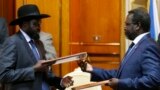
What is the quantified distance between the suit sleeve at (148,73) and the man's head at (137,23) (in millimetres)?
200

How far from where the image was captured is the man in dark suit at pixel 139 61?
3.21 metres

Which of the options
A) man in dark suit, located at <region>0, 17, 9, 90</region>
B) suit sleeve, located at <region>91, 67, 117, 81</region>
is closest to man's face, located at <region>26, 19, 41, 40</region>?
suit sleeve, located at <region>91, 67, 117, 81</region>

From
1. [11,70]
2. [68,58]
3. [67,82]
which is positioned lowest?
[67,82]

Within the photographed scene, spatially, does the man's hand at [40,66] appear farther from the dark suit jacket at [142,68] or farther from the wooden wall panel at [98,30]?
the wooden wall panel at [98,30]

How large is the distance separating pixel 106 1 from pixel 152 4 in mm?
861

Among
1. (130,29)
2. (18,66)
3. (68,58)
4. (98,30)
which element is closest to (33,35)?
(18,66)

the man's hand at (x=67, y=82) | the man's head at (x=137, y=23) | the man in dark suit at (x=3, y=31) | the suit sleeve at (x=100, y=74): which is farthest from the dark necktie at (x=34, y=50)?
the man in dark suit at (x=3, y=31)

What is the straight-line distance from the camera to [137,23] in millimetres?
3447

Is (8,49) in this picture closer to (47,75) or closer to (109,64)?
(47,75)

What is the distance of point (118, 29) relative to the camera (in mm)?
5816

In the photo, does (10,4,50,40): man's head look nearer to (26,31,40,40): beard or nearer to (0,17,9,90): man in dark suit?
(26,31,40,40): beard

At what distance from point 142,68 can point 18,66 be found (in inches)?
43.1

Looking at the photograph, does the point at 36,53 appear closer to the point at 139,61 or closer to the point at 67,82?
the point at 67,82

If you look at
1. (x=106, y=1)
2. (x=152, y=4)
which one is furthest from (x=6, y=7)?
(x=152, y=4)
